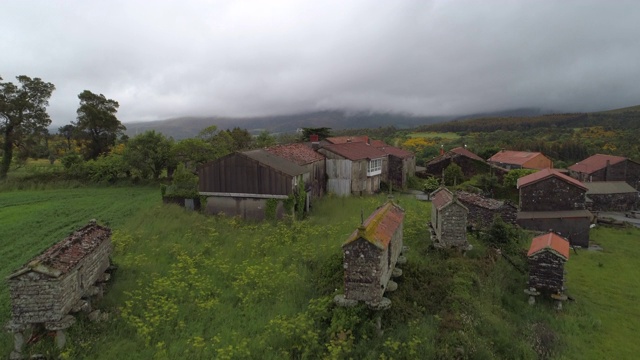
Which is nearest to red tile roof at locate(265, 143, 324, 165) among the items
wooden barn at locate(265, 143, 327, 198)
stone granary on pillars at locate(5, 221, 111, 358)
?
wooden barn at locate(265, 143, 327, 198)

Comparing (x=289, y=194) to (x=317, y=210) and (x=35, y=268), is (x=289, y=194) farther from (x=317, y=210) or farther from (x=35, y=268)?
(x=35, y=268)

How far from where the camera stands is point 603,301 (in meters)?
15.3

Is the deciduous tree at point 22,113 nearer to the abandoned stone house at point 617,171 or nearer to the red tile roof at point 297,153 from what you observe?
the red tile roof at point 297,153

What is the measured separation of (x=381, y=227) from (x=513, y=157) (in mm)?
49290

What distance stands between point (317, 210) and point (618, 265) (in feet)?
58.9

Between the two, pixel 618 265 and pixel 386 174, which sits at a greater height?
pixel 386 174

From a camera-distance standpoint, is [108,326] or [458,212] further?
[458,212]

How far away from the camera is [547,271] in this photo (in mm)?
14930

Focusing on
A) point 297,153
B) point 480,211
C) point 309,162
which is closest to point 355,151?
point 297,153

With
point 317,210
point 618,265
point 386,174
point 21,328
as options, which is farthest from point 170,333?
point 386,174

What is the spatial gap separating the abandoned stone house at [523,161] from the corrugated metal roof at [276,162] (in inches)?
1448

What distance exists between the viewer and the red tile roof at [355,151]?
107 ft

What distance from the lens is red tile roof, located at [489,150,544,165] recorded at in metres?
51.8

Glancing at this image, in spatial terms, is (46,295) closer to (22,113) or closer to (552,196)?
(552,196)
